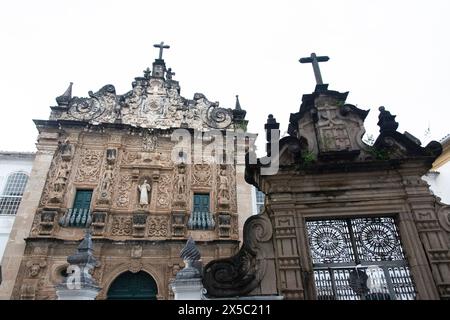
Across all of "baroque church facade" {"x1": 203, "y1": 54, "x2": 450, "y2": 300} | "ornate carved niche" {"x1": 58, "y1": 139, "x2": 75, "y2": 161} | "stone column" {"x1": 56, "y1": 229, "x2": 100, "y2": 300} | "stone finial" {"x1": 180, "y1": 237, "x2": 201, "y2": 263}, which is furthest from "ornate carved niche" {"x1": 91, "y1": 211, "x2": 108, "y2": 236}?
"baroque church facade" {"x1": 203, "y1": 54, "x2": 450, "y2": 300}

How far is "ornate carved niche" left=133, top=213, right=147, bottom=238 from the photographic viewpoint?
1141cm

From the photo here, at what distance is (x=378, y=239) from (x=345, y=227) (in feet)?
1.81

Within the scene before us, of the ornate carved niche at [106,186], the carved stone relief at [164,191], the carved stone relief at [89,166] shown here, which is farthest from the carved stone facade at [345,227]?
the carved stone relief at [89,166]

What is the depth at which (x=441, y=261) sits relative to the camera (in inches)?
Answer: 184

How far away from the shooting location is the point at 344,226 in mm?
5219

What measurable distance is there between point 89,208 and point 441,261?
11.5 metres

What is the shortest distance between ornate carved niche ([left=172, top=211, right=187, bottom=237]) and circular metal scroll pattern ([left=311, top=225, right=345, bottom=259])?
7248 mm

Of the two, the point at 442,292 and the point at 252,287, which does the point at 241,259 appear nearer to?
the point at 252,287

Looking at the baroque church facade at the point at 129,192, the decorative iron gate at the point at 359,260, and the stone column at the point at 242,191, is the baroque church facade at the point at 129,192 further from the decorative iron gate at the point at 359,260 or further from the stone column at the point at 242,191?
the decorative iron gate at the point at 359,260

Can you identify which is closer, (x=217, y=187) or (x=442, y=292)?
(x=442, y=292)

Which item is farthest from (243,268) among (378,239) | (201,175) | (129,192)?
(129,192)

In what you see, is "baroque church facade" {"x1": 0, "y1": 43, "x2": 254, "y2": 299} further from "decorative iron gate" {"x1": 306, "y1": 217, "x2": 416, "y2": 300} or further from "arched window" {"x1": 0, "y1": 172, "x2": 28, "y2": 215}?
"decorative iron gate" {"x1": 306, "y1": 217, "x2": 416, "y2": 300}

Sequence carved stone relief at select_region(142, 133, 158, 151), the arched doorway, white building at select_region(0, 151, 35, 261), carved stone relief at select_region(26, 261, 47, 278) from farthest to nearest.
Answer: carved stone relief at select_region(142, 133, 158, 151) < white building at select_region(0, 151, 35, 261) < the arched doorway < carved stone relief at select_region(26, 261, 47, 278)
